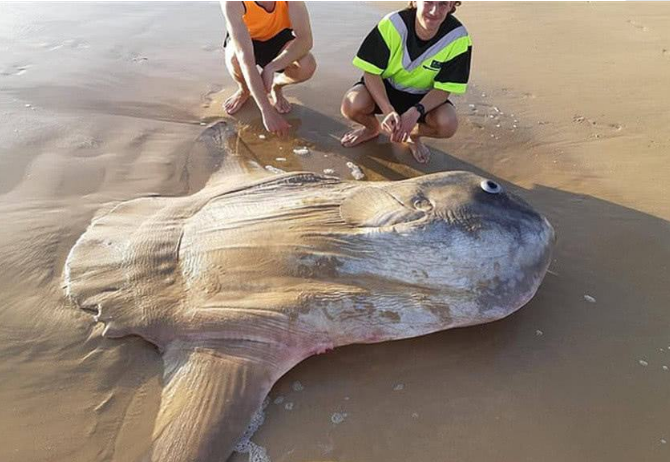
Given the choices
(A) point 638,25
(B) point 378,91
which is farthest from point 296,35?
(A) point 638,25

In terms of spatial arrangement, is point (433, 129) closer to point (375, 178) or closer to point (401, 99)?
point (401, 99)

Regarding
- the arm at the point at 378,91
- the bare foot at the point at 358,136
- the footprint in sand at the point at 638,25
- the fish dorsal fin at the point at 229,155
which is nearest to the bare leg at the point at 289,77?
the fish dorsal fin at the point at 229,155

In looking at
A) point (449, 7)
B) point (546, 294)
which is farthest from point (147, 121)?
point (546, 294)

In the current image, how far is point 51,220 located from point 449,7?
322cm

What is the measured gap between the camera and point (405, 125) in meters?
4.57

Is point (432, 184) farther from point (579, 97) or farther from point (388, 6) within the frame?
point (388, 6)

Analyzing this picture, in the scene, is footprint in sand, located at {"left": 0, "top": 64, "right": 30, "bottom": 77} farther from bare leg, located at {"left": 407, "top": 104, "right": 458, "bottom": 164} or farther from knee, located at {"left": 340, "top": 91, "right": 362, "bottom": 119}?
bare leg, located at {"left": 407, "top": 104, "right": 458, "bottom": 164}

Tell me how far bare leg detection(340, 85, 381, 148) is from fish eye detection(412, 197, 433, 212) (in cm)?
215

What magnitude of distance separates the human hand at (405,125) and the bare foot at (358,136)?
54 centimetres

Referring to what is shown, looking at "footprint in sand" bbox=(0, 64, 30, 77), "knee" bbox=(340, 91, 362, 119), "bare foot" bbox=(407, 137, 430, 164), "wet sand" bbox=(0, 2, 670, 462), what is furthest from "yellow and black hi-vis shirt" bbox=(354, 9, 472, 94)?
"footprint in sand" bbox=(0, 64, 30, 77)

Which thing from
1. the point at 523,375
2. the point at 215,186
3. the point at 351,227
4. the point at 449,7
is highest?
the point at 449,7

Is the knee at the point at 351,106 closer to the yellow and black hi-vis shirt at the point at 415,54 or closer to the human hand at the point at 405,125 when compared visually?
the yellow and black hi-vis shirt at the point at 415,54

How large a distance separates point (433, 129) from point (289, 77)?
68.8 inches

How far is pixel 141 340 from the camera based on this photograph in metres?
2.95
